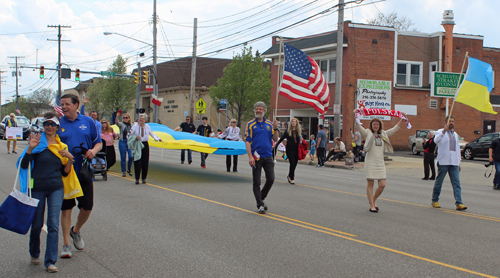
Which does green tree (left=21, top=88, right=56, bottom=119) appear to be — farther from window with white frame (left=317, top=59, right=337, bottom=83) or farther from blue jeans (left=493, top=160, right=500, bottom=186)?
blue jeans (left=493, top=160, right=500, bottom=186)

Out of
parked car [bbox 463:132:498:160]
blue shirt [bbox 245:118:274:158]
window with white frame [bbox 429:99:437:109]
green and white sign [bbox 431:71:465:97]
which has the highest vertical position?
green and white sign [bbox 431:71:465:97]

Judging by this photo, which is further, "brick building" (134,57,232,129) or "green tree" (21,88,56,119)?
"green tree" (21,88,56,119)

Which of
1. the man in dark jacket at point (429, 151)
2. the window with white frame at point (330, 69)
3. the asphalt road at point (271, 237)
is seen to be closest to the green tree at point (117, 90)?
the window with white frame at point (330, 69)

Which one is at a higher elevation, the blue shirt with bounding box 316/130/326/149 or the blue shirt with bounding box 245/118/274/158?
the blue shirt with bounding box 245/118/274/158

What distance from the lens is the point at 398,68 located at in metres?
33.9

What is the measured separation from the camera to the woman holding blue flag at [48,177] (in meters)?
4.75

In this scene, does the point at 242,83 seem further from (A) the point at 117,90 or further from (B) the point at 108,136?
(B) the point at 108,136

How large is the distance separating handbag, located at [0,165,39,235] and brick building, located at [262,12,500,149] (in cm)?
2894

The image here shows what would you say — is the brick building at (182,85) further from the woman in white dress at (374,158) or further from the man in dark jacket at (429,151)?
the woman in white dress at (374,158)

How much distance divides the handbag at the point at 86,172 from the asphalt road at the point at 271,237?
0.95 m

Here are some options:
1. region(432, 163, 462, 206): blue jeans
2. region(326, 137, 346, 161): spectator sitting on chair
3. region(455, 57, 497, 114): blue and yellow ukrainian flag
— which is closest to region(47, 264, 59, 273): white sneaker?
region(432, 163, 462, 206): blue jeans

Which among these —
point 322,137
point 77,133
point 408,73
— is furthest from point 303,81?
point 408,73

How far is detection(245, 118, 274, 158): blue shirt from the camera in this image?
8398 millimetres

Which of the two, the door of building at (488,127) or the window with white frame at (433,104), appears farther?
the door of building at (488,127)
